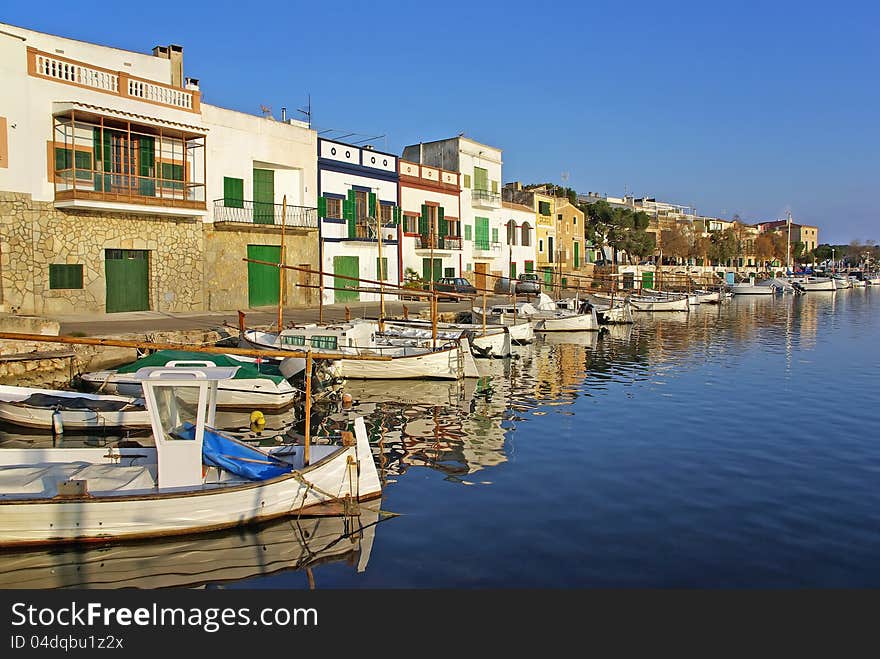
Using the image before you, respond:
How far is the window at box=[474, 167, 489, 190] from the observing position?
170ft

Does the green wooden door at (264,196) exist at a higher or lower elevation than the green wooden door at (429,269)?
higher

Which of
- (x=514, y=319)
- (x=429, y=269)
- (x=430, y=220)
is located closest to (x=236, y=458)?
(x=514, y=319)

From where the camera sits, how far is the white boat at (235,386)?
18.0 metres

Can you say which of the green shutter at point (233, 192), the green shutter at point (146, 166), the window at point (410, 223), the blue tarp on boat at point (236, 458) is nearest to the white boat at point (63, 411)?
the blue tarp on boat at point (236, 458)

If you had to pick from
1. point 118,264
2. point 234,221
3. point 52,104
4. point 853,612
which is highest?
point 52,104

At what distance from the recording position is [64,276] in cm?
2647

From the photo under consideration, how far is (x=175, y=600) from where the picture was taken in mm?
7684

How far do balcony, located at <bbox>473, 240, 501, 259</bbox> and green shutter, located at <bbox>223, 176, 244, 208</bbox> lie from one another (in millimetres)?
21933

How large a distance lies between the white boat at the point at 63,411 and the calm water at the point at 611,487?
14.8 ft

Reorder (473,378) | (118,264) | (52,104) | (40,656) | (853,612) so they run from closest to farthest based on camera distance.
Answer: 1. (40,656)
2. (853,612)
3. (473,378)
4. (52,104)
5. (118,264)

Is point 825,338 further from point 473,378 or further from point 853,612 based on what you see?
point 853,612

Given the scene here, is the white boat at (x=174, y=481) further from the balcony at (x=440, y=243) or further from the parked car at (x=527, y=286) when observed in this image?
the parked car at (x=527, y=286)

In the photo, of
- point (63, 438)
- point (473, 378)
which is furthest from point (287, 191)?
point (63, 438)

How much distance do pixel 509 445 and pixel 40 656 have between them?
31.9ft
